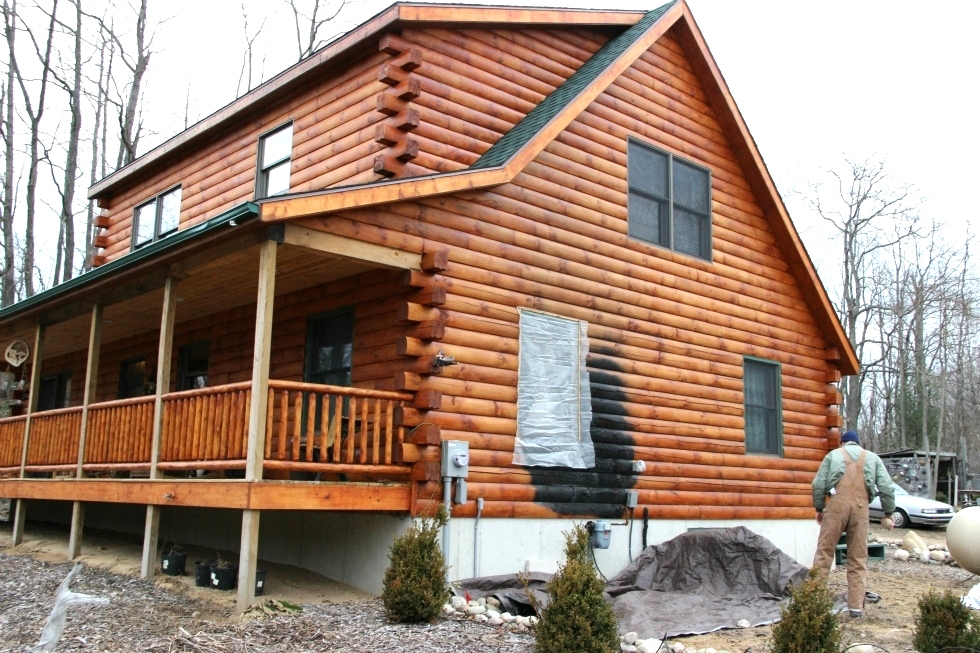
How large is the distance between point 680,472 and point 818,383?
14.4 ft

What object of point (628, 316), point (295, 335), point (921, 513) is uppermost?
point (628, 316)

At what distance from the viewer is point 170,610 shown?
9016 millimetres

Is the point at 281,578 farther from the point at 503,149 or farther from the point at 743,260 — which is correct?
the point at 743,260

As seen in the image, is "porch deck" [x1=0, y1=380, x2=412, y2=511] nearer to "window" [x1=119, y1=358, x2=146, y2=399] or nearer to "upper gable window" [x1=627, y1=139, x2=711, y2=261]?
"window" [x1=119, y1=358, x2=146, y2=399]

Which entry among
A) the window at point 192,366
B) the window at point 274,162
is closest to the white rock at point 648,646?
the window at point 274,162

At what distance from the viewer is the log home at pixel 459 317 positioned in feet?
33.5

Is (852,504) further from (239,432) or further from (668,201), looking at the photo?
(239,432)

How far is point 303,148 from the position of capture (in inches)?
525

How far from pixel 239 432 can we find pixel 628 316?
5894 millimetres

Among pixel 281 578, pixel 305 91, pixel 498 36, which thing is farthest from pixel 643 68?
pixel 281 578

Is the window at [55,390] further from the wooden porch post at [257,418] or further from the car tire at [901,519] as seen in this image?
the car tire at [901,519]

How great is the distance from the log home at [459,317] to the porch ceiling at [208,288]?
0.07m

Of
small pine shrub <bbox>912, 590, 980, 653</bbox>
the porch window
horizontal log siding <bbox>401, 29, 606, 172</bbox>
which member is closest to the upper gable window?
horizontal log siding <bbox>401, 29, 606, 172</bbox>

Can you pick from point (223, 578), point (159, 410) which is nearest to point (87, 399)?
point (159, 410)
